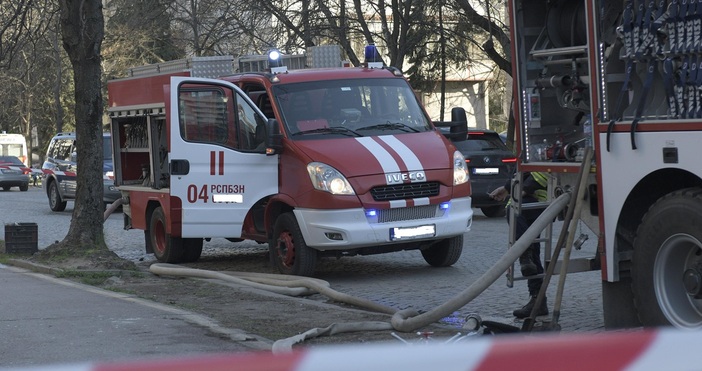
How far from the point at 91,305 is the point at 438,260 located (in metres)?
4.51

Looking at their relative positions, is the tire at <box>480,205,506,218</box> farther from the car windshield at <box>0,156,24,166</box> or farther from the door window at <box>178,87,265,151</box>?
the car windshield at <box>0,156,24,166</box>

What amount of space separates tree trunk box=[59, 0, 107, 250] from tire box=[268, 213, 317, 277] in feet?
8.45

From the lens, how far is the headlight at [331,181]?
11.5 m

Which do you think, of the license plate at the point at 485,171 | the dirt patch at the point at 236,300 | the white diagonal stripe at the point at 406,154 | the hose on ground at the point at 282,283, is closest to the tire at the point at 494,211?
the license plate at the point at 485,171

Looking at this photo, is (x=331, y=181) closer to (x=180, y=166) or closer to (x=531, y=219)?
(x=180, y=166)

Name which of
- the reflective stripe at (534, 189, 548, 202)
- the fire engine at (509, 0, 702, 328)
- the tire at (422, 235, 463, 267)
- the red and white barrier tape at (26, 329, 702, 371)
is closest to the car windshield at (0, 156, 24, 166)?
the tire at (422, 235, 463, 267)

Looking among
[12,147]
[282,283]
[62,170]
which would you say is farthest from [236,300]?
[12,147]

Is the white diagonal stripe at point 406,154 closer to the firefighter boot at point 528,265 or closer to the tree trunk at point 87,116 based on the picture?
the firefighter boot at point 528,265

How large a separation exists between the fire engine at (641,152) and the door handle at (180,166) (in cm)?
586

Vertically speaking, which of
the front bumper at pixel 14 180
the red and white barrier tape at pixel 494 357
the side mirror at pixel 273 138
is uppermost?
the side mirror at pixel 273 138

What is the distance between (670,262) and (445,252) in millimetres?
6350

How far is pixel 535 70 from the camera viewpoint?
321 inches

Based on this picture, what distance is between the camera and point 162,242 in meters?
14.4

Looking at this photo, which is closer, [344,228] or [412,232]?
[344,228]
